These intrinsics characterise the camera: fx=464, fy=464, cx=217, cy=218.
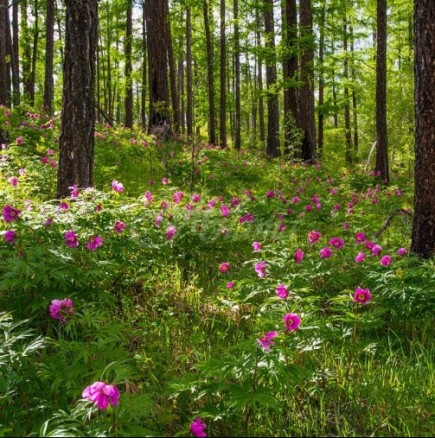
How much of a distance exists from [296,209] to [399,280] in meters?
3.56

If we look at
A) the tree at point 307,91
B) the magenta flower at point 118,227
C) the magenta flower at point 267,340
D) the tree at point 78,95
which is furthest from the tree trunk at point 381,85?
the magenta flower at point 267,340

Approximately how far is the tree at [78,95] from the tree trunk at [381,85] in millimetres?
7945

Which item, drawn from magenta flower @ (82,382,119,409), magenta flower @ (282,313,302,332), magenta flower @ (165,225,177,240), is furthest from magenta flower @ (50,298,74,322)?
magenta flower @ (165,225,177,240)

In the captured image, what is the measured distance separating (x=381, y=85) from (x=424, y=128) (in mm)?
7639

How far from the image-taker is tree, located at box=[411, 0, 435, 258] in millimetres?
4453

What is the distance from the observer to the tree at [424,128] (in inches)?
→ 175

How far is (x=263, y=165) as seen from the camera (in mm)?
12469

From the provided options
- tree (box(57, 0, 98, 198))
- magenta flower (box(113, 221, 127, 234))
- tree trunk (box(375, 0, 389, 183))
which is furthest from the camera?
tree trunk (box(375, 0, 389, 183))

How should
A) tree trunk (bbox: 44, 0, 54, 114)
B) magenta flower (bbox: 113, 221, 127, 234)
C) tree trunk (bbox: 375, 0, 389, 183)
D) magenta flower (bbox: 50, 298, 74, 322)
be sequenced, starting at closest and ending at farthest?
magenta flower (bbox: 50, 298, 74, 322) < magenta flower (bbox: 113, 221, 127, 234) < tree trunk (bbox: 375, 0, 389, 183) < tree trunk (bbox: 44, 0, 54, 114)

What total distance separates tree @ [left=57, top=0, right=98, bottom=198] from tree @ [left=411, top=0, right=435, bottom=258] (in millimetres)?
3763

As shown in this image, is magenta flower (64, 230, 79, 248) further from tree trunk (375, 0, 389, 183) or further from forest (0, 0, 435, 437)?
tree trunk (375, 0, 389, 183)

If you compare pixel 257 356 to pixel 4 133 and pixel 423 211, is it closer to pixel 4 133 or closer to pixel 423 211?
pixel 423 211

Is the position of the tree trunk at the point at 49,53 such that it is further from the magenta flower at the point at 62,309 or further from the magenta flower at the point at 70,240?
the magenta flower at the point at 62,309

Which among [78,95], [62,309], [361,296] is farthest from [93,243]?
[78,95]
